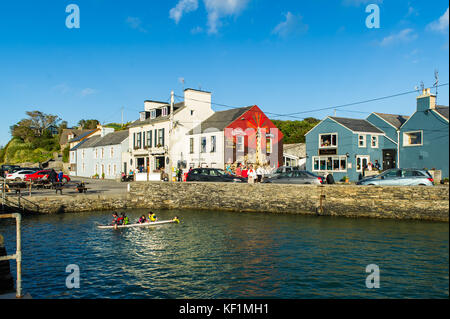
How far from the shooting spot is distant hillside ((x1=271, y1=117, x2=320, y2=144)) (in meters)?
69.3

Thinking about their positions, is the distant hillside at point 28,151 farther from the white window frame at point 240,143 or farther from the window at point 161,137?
the white window frame at point 240,143

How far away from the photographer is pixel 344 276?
38.9 ft

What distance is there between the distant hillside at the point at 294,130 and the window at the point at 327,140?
82.0 ft

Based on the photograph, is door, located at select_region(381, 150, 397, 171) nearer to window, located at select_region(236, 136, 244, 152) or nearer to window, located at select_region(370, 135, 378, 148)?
window, located at select_region(370, 135, 378, 148)

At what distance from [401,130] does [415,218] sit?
18928mm

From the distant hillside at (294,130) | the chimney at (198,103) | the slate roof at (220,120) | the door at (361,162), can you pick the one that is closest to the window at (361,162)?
the door at (361,162)

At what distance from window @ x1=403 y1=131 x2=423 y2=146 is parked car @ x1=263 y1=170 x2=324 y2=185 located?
1399 centimetres

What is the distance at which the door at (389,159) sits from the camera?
38972mm

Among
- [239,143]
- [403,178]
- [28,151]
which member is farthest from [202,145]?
[28,151]

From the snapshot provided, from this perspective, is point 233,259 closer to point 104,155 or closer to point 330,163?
point 330,163

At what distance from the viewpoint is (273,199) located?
27.4m

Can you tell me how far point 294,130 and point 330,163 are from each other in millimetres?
35839
